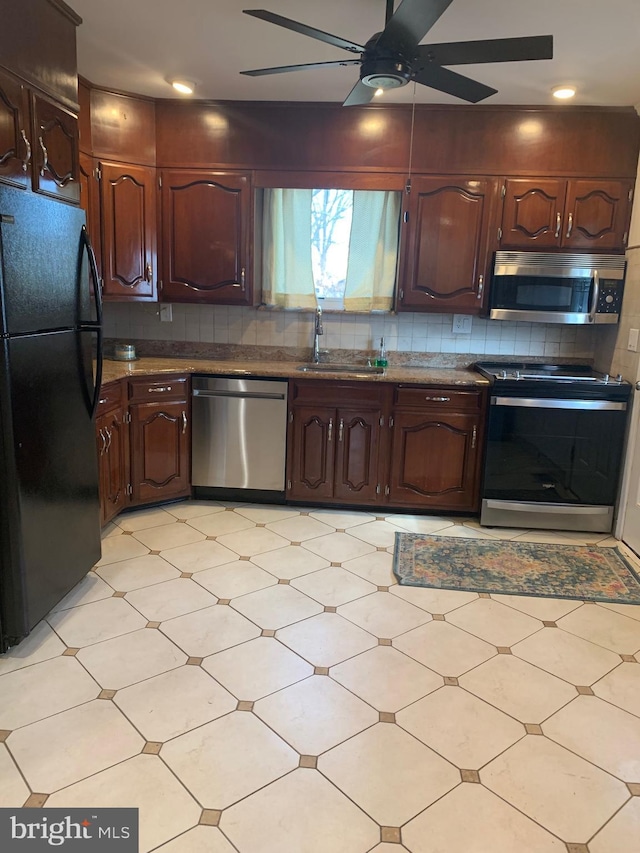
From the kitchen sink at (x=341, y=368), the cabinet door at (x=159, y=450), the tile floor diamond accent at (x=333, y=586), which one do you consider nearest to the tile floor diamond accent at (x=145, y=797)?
the tile floor diamond accent at (x=333, y=586)

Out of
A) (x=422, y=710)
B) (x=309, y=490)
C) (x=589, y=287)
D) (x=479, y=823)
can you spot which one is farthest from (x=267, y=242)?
(x=479, y=823)

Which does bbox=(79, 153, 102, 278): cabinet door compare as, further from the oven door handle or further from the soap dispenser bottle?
the oven door handle

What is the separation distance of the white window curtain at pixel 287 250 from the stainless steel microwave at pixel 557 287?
4.09ft

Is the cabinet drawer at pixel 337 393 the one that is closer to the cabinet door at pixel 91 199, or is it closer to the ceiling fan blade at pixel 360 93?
the cabinet door at pixel 91 199

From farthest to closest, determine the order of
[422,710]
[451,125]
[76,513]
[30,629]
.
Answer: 1. [451,125]
2. [76,513]
3. [30,629]
4. [422,710]

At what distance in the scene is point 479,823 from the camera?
1.63m

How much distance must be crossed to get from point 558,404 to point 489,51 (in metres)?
2.03

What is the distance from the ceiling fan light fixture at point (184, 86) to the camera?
11.0ft

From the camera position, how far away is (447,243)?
3.73 metres

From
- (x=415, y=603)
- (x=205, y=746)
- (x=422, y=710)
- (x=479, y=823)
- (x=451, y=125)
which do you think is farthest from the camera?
(x=451, y=125)

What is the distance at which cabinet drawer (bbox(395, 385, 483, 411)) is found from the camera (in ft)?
11.9

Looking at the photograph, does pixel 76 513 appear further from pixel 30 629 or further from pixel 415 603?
pixel 415 603

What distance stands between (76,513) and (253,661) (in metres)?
1.00

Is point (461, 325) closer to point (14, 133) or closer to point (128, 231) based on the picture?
point (128, 231)
